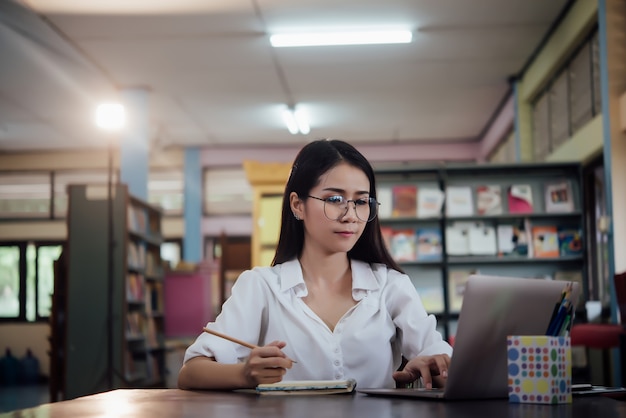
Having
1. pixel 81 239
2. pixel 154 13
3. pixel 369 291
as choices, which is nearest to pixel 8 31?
pixel 154 13

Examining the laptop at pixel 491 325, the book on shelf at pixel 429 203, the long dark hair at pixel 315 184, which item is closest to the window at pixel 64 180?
the book on shelf at pixel 429 203

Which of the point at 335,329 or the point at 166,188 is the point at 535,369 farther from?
the point at 166,188

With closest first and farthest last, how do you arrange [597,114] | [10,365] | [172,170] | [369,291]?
[369,291], [597,114], [10,365], [172,170]

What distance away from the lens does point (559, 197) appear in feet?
22.4

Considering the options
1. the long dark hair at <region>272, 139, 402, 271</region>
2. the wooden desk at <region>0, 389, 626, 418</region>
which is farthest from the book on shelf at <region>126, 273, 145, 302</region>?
the wooden desk at <region>0, 389, 626, 418</region>

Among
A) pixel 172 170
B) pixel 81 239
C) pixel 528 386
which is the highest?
pixel 172 170

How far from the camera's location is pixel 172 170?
43.1 ft

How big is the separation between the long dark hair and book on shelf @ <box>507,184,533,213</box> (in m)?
4.93

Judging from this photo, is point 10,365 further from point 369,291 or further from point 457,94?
point 369,291

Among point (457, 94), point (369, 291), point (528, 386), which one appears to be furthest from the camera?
point (457, 94)

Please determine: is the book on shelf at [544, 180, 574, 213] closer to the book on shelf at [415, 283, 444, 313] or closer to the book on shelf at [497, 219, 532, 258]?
the book on shelf at [497, 219, 532, 258]

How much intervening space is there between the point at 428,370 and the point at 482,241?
5216 mm

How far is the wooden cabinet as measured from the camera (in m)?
8.35

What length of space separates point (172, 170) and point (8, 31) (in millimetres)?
6097
